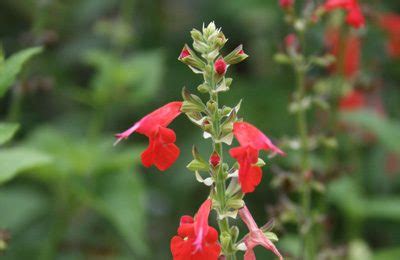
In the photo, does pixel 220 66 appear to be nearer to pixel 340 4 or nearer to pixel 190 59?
pixel 190 59

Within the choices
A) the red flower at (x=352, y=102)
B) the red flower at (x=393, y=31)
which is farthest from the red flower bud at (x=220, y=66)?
the red flower at (x=393, y=31)

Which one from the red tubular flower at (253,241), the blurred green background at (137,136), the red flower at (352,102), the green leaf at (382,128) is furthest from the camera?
the red flower at (352,102)

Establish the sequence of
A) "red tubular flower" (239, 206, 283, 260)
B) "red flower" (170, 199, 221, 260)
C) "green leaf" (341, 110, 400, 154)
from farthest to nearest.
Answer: "green leaf" (341, 110, 400, 154), "red tubular flower" (239, 206, 283, 260), "red flower" (170, 199, 221, 260)

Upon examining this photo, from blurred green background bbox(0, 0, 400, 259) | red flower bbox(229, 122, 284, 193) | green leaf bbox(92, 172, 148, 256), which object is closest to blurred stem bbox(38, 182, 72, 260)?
blurred green background bbox(0, 0, 400, 259)

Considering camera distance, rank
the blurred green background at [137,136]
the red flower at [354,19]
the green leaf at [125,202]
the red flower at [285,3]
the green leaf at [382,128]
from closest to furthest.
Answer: the red flower at [354,19] < the red flower at [285,3] < the green leaf at [125,202] < the blurred green background at [137,136] < the green leaf at [382,128]

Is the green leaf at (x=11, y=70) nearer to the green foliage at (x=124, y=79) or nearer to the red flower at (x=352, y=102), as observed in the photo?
the green foliage at (x=124, y=79)

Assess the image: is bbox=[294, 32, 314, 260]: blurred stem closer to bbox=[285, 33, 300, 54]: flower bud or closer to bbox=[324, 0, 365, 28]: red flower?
bbox=[285, 33, 300, 54]: flower bud
